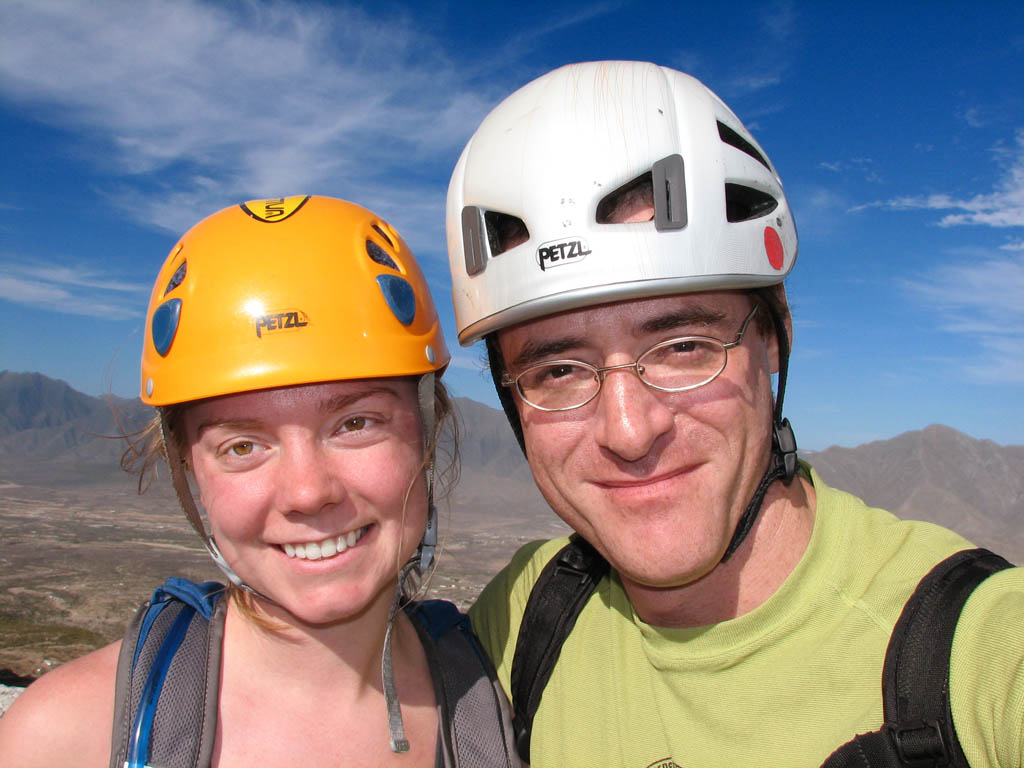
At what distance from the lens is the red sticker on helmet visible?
2.75m

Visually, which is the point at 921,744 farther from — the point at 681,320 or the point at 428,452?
the point at 428,452

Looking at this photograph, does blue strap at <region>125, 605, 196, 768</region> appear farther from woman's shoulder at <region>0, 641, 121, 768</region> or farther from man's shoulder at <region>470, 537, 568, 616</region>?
man's shoulder at <region>470, 537, 568, 616</region>

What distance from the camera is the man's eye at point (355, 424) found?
2.51 meters

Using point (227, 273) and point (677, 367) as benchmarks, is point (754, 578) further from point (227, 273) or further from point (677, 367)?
point (227, 273)

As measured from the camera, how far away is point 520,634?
115 inches

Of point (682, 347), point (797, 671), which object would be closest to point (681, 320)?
point (682, 347)

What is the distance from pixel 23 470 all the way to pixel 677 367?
82473 mm

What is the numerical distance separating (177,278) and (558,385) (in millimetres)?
1665

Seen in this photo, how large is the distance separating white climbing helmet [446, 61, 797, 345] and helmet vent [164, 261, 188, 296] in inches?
47.6

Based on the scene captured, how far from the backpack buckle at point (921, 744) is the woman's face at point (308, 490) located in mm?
1740

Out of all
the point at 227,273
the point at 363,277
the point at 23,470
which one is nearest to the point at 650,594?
the point at 363,277

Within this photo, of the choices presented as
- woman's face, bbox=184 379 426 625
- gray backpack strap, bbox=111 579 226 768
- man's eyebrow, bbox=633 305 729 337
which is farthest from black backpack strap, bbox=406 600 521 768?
man's eyebrow, bbox=633 305 729 337

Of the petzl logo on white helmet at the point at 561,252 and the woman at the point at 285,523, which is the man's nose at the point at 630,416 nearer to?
the petzl logo on white helmet at the point at 561,252

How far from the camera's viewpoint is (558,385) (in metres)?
2.59
